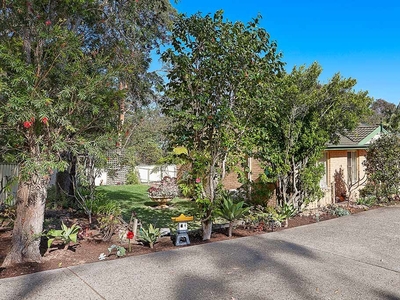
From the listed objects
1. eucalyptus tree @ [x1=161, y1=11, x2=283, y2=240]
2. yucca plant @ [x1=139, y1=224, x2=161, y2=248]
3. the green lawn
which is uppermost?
eucalyptus tree @ [x1=161, y1=11, x2=283, y2=240]

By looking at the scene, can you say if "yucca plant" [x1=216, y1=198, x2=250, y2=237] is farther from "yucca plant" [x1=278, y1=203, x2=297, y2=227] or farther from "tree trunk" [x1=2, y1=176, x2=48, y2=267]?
"tree trunk" [x1=2, y1=176, x2=48, y2=267]

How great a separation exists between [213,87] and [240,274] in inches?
148

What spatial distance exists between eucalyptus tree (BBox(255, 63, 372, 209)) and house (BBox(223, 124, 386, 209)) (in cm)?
240

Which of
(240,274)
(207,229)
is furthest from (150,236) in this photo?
(240,274)

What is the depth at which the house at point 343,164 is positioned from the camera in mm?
11477

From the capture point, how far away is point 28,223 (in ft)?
16.1

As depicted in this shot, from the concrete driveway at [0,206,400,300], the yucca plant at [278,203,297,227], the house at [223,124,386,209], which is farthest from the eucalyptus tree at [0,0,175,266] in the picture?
the house at [223,124,386,209]

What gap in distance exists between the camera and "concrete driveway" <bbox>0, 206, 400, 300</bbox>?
367cm

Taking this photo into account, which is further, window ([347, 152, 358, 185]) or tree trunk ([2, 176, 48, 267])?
window ([347, 152, 358, 185])

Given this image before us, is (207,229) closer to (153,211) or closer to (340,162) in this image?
(153,211)

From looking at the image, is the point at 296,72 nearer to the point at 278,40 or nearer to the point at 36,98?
the point at 278,40

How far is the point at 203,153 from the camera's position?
21.6 ft

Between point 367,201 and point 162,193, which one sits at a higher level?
point 162,193

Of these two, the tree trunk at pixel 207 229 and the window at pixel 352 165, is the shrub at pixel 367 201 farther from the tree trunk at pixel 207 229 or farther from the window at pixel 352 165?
the tree trunk at pixel 207 229
